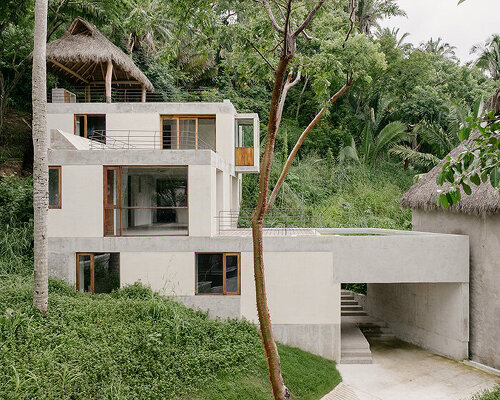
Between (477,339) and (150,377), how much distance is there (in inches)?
352

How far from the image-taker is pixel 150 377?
7.99 m

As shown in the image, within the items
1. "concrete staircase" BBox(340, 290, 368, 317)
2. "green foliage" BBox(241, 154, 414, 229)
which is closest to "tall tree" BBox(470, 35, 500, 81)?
"green foliage" BBox(241, 154, 414, 229)

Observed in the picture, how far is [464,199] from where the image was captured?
38.7ft

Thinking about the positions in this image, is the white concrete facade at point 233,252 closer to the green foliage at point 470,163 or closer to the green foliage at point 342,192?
the green foliage at point 342,192

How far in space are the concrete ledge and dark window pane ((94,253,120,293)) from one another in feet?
15.2

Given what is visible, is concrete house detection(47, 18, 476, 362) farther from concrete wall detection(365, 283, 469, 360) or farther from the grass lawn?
the grass lawn

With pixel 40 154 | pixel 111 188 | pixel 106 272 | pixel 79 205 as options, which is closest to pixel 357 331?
pixel 106 272

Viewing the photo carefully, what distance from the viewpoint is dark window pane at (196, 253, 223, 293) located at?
1130 cm

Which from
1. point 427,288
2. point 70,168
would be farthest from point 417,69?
point 70,168

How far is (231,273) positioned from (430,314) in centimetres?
632

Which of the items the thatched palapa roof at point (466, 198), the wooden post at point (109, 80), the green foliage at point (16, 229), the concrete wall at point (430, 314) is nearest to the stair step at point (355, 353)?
the concrete wall at point (430, 314)

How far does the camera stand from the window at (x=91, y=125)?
15.4m

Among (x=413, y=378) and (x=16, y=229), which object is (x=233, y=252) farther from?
(x=16, y=229)

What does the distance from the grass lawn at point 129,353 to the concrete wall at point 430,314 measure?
3788 mm
